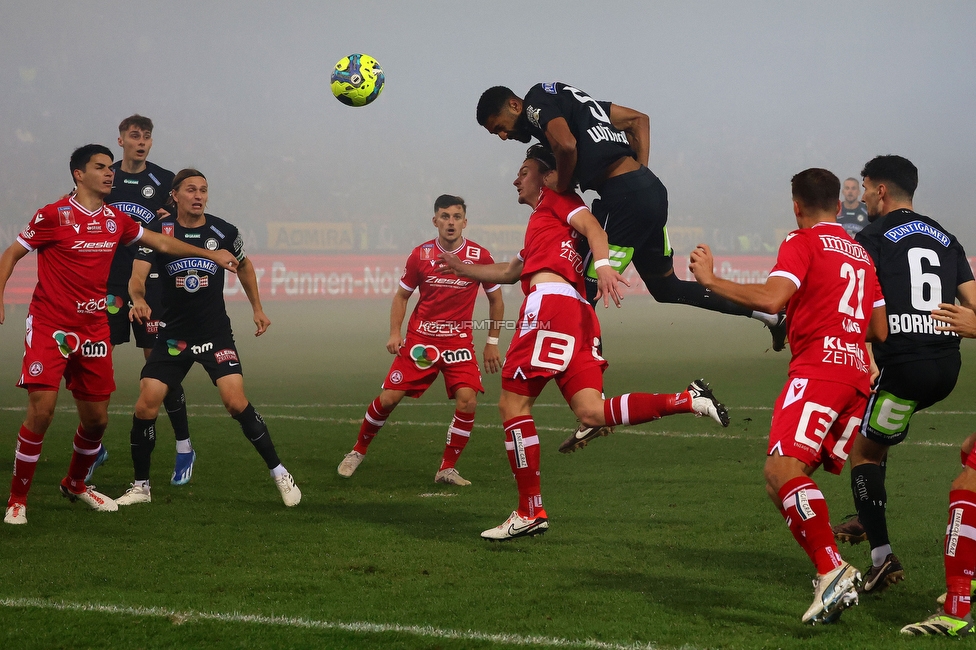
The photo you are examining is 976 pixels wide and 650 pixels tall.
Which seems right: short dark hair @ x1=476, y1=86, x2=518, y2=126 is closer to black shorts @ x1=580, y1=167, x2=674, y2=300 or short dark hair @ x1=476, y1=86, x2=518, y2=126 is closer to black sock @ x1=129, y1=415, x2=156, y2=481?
black shorts @ x1=580, y1=167, x2=674, y2=300

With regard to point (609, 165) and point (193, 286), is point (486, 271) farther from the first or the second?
point (193, 286)

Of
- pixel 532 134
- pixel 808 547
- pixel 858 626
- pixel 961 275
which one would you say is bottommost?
pixel 858 626

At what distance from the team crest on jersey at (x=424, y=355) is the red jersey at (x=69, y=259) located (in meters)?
2.65

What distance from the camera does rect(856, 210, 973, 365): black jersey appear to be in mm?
5113

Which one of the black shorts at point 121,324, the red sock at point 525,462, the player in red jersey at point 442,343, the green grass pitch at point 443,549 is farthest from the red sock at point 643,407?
the black shorts at point 121,324

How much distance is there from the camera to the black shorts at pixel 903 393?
16.7 feet

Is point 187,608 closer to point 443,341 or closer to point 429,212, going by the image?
point 443,341

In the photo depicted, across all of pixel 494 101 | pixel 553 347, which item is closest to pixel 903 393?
pixel 553 347

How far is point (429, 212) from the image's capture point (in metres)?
49.6

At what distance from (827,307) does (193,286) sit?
482 cm

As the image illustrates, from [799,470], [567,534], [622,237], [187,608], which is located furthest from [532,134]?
[187,608]

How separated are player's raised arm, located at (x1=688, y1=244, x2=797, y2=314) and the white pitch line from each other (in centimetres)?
140

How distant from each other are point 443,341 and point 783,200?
48.3 metres

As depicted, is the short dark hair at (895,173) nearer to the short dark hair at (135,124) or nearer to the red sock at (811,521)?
the red sock at (811,521)
